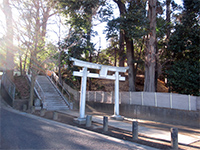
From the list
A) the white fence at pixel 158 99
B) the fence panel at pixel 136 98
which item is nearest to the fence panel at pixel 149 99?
the white fence at pixel 158 99

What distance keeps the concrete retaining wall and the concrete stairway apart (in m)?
5.42

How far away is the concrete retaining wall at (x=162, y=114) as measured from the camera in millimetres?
10805

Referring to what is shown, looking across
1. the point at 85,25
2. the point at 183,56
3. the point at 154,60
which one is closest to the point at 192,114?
the point at 154,60

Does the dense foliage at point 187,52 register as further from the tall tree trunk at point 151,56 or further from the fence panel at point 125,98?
the fence panel at point 125,98

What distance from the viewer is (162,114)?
12.3m

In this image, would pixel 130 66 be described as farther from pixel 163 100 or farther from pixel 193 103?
pixel 193 103

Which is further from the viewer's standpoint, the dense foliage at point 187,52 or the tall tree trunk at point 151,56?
the tall tree trunk at point 151,56

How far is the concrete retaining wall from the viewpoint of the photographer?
1080 centimetres

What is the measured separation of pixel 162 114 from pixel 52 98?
12028mm

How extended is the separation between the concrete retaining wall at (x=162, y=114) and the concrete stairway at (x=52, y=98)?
5423mm

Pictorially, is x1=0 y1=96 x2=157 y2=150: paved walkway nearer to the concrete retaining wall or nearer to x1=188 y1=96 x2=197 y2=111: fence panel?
the concrete retaining wall

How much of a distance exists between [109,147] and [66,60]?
50.6ft

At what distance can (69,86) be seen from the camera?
22.0 meters

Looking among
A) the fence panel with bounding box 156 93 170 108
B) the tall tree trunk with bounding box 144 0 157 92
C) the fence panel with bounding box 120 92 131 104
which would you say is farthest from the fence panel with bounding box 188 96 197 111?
the fence panel with bounding box 120 92 131 104
